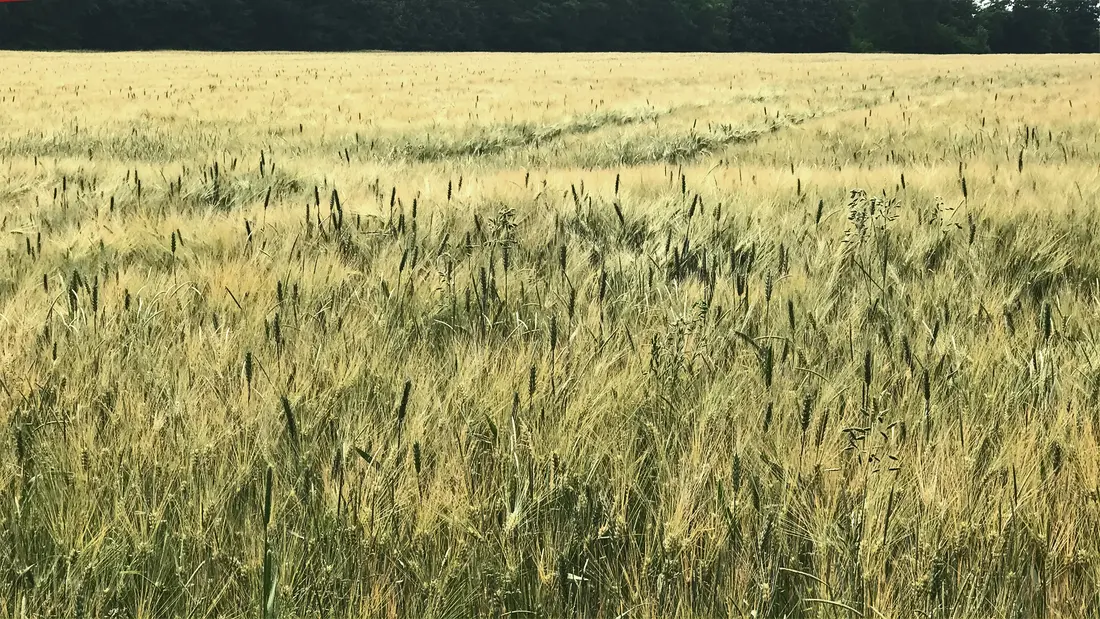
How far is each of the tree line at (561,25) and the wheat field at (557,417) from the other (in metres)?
58.3

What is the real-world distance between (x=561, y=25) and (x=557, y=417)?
67163mm

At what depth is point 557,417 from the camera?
1.35 m

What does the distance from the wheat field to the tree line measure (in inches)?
2297

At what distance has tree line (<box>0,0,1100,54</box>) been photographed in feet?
168

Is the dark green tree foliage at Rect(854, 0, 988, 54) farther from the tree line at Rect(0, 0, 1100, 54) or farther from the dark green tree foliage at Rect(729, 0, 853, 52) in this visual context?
the dark green tree foliage at Rect(729, 0, 853, 52)

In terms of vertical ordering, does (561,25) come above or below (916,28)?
below

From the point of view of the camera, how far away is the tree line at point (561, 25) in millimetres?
51219

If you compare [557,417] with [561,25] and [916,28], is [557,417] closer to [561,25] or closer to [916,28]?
[561,25]

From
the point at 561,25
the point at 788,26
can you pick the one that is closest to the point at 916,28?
the point at 788,26

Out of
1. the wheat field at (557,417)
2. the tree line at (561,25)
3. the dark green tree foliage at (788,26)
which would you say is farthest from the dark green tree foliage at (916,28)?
the wheat field at (557,417)


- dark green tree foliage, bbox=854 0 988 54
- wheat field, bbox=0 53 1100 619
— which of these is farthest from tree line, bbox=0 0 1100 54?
wheat field, bbox=0 53 1100 619

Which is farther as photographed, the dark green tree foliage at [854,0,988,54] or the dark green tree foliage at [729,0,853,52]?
the dark green tree foliage at [729,0,853,52]

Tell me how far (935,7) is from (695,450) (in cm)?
8176

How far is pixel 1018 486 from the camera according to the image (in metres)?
1.10
